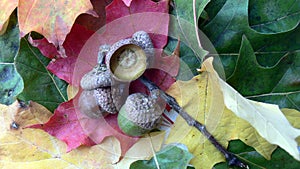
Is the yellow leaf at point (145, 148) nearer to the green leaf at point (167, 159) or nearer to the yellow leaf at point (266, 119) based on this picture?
the green leaf at point (167, 159)

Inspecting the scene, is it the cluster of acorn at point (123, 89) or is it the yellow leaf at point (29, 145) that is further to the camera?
the yellow leaf at point (29, 145)

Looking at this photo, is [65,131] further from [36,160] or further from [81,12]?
[81,12]

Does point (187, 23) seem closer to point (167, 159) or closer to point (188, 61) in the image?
point (188, 61)

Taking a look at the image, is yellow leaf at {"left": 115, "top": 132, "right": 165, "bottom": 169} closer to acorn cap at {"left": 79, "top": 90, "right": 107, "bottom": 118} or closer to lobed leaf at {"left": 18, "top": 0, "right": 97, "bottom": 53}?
acorn cap at {"left": 79, "top": 90, "right": 107, "bottom": 118}

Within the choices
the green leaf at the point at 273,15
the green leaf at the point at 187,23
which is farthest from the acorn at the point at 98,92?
the green leaf at the point at 273,15

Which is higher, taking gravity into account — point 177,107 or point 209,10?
point 209,10

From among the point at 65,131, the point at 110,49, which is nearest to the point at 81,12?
the point at 110,49
